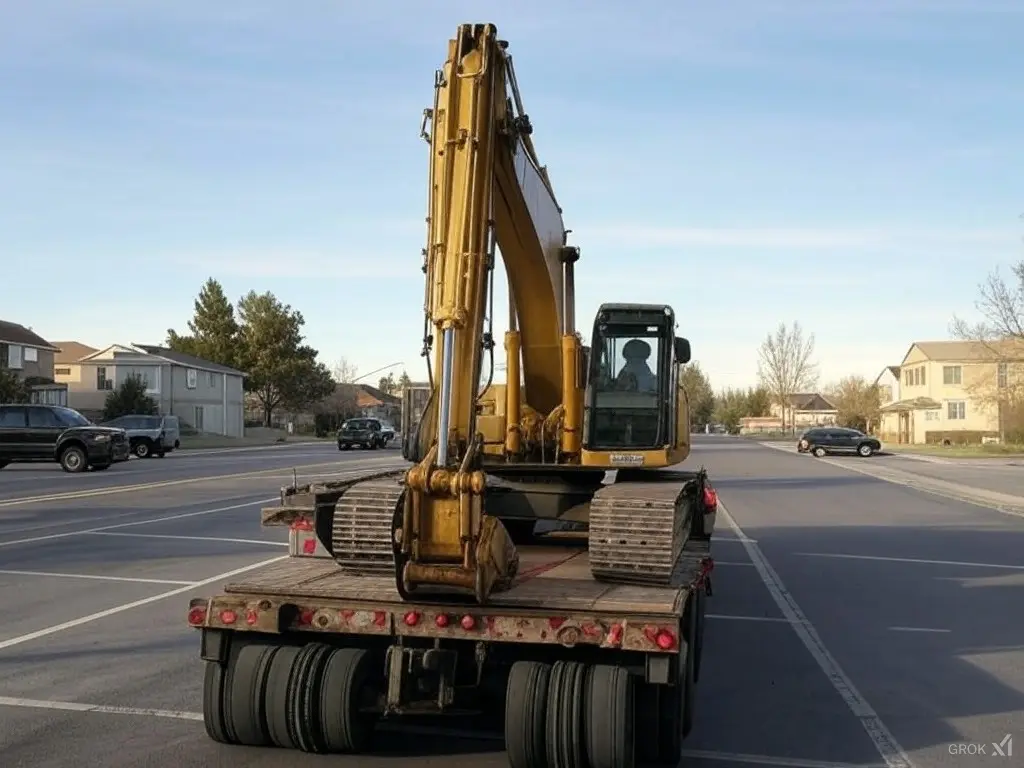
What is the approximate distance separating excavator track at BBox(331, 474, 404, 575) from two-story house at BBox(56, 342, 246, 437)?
2831 inches

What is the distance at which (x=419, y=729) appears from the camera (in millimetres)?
6945

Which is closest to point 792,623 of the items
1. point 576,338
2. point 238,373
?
point 576,338

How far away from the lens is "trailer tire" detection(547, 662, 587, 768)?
570 centimetres

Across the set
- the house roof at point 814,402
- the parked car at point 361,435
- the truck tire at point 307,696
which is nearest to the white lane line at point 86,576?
the truck tire at point 307,696

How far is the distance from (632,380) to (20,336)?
67.2m

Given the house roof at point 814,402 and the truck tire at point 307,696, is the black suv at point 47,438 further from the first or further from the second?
the house roof at point 814,402

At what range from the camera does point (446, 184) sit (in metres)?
6.95

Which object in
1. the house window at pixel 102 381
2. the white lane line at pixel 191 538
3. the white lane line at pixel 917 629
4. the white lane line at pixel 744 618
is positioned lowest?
the white lane line at pixel 917 629

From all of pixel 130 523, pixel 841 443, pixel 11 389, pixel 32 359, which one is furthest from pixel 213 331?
pixel 130 523

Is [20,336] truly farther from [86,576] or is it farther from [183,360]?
[86,576]

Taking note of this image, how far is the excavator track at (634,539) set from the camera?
658 centimetres

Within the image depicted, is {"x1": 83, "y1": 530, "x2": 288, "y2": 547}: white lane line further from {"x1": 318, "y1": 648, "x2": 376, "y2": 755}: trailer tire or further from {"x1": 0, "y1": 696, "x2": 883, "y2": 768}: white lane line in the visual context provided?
{"x1": 318, "y1": 648, "x2": 376, "y2": 755}: trailer tire

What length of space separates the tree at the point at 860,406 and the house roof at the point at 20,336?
62.9 metres

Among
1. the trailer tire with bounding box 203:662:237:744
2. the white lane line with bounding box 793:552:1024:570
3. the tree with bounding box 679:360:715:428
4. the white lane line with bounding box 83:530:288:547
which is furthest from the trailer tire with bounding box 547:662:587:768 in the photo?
the tree with bounding box 679:360:715:428
